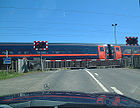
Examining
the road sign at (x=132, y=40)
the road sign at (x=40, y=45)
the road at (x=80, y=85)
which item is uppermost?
the road sign at (x=132, y=40)

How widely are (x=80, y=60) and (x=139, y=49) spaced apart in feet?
42.9

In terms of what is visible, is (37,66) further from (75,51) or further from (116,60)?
(116,60)

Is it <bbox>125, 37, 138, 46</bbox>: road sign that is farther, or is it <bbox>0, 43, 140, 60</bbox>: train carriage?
<bbox>0, 43, 140, 60</bbox>: train carriage

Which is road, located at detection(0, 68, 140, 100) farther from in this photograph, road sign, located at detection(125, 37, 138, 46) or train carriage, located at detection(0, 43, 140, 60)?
train carriage, located at detection(0, 43, 140, 60)

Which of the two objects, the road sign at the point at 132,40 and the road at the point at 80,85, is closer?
the road at the point at 80,85

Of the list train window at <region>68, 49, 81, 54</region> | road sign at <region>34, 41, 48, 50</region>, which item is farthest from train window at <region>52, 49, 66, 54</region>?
road sign at <region>34, 41, 48, 50</region>

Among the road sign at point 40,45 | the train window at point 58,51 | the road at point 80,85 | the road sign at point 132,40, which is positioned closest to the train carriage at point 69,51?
the train window at point 58,51

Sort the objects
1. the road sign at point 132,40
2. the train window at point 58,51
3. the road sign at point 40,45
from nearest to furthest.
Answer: the road sign at point 132,40, the road sign at point 40,45, the train window at point 58,51

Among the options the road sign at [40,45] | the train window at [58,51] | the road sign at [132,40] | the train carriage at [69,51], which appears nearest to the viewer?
the road sign at [132,40]

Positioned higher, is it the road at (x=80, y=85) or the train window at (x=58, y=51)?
the train window at (x=58, y=51)

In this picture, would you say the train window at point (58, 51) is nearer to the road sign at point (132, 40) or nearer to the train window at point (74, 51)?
the train window at point (74, 51)

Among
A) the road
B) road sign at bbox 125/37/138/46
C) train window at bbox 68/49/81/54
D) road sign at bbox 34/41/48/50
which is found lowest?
the road

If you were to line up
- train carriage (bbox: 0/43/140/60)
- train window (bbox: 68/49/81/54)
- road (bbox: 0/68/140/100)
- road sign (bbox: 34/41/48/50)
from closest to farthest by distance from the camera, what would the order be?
road (bbox: 0/68/140/100), road sign (bbox: 34/41/48/50), train carriage (bbox: 0/43/140/60), train window (bbox: 68/49/81/54)

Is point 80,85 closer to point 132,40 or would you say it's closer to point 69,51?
point 132,40
